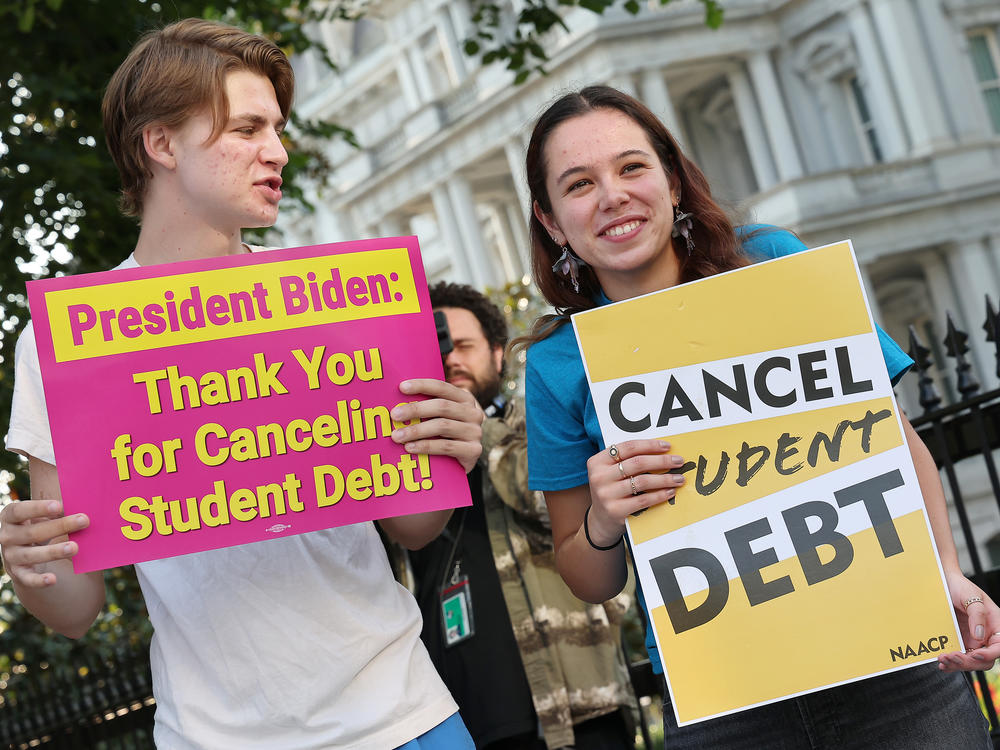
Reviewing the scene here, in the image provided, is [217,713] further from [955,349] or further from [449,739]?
[955,349]

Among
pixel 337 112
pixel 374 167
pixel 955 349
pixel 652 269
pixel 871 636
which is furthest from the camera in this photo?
pixel 337 112

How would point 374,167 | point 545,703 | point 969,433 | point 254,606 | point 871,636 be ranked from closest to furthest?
point 871,636 → point 254,606 → point 545,703 → point 969,433 → point 374,167

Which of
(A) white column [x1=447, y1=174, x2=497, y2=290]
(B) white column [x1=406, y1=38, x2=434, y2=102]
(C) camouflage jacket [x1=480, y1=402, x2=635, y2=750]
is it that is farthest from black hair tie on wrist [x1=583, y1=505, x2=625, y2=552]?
(B) white column [x1=406, y1=38, x2=434, y2=102]

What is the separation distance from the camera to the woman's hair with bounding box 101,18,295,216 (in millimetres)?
1987

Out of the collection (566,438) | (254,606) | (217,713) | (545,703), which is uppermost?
(566,438)

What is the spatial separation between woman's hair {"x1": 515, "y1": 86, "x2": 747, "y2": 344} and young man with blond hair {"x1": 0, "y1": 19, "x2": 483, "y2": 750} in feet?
A: 1.18

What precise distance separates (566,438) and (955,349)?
2.16 meters

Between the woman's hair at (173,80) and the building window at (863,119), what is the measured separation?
24.5 metres

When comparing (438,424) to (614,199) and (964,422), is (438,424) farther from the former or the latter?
(964,422)

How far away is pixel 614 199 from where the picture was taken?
1.98 m

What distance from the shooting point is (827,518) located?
1796 mm

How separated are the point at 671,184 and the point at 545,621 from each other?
4.53 feet

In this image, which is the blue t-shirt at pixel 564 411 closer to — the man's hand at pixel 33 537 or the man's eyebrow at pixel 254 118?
the man's eyebrow at pixel 254 118

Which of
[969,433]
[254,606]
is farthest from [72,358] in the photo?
[969,433]
